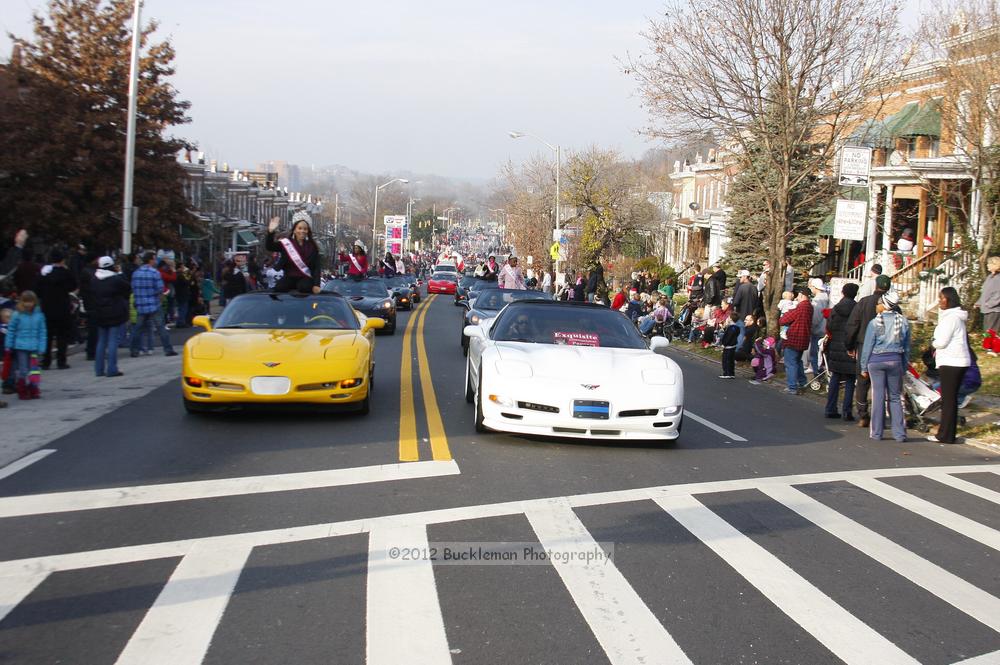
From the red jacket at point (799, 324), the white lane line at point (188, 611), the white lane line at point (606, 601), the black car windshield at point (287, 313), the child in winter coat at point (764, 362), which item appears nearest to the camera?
the white lane line at point (188, 611)

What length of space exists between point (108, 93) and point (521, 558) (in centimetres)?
2647

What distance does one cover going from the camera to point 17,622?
452 cm

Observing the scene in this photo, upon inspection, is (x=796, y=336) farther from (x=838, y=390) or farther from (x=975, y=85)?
(x=975, y=85)

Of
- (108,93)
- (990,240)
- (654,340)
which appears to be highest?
(108,93)

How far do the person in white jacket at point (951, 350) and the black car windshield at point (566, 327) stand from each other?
3453mm

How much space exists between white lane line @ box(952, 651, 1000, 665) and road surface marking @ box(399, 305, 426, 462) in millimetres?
4860

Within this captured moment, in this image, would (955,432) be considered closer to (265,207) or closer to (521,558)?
(521,558)

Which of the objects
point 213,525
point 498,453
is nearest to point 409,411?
point 498,453

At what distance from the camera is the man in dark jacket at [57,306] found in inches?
564

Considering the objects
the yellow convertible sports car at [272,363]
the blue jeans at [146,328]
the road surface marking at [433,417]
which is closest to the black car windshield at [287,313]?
the yellow convertible sports car at [272,363]

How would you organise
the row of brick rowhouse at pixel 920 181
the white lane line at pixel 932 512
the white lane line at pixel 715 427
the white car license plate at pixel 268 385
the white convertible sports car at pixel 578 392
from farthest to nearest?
the row of brick rowhouse at pixel 920 181, the white lane line at pixel 715 427, the white car license plate at pixel 268 385, the white convertible sports car at pixel 578 392, the white lane line at pixel 932 512

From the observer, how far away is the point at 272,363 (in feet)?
31.8

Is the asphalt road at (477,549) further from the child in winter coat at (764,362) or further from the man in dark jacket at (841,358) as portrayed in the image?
the child in winter coat at (764,362)

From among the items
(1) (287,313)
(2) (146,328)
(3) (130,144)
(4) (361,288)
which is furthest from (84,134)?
(1) (287,313)
